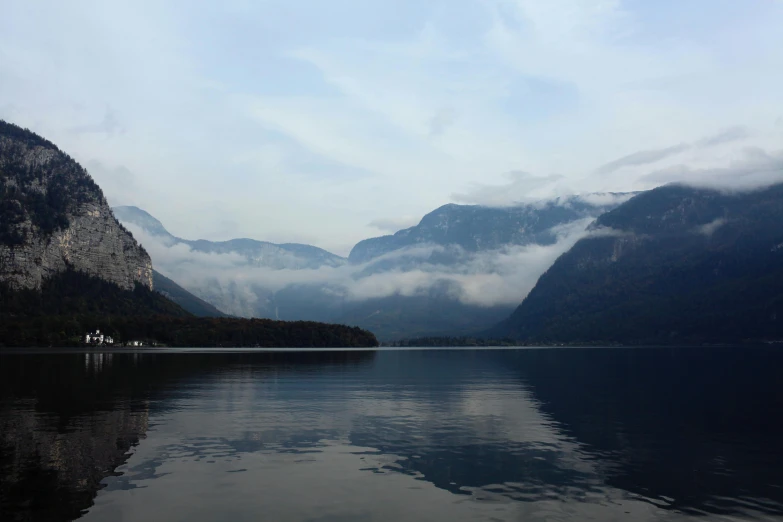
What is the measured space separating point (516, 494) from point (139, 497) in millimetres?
21636

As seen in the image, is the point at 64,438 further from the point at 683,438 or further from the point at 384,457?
the point at 683,438

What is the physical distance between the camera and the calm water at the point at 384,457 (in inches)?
1374

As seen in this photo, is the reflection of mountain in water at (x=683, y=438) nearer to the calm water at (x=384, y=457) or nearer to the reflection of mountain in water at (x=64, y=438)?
the calm water at (x=384, y=457)

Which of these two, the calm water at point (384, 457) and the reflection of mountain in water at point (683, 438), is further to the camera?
the reflection of mountain in water at point (683, 438)

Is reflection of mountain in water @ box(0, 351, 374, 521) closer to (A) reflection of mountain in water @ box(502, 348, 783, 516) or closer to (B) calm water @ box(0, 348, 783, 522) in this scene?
(B) calm water @ box(0, 348, 783, 522)

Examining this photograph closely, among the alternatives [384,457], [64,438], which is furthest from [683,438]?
[64,438]

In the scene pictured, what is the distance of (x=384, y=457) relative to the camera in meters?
48.4

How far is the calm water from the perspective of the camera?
3491cm

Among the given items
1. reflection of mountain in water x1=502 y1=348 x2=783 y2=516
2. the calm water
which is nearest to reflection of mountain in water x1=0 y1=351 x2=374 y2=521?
the calm water

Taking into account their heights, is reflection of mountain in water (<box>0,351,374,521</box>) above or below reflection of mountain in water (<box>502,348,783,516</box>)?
above

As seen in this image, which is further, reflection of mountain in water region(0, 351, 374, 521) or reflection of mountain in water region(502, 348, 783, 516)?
reflection of mountain in water region(502, 348, 783, 516)

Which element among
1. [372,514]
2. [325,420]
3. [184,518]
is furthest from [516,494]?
[325,420]

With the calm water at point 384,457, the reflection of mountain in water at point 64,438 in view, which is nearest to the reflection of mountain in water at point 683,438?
the calm water at point 384,457

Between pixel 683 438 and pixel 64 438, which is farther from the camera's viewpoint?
pixel 683 438
